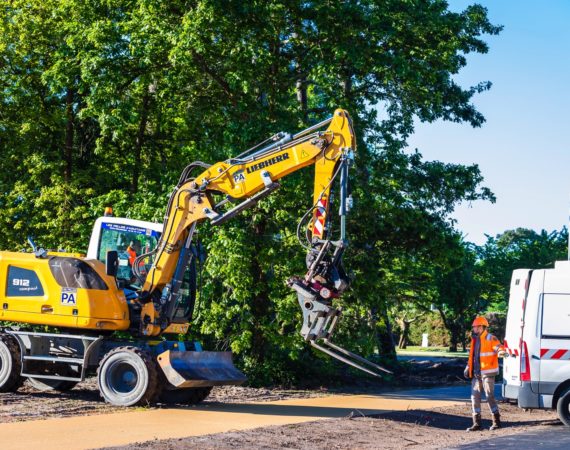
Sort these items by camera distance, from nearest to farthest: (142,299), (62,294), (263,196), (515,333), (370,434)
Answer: (370,434) < (515,333) < (263,196) < (62,294) < (142,299)

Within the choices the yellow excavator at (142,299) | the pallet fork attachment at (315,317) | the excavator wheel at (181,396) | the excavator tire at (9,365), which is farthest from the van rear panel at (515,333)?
the excavator tire at (9,365)

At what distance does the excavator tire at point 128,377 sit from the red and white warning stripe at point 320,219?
3.92 metres

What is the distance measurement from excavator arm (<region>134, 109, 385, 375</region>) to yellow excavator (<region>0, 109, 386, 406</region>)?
19 millimetres

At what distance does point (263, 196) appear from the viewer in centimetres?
1617

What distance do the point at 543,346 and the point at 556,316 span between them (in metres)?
0.55

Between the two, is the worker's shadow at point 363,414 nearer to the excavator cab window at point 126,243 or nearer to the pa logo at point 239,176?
the excavator cab window at point 126,243

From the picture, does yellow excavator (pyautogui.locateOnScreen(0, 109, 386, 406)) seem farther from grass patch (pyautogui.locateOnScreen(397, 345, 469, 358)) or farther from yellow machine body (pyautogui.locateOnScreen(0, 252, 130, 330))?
grass patch (pyautogui.locateOnScreen(397, 345, 469, 358))

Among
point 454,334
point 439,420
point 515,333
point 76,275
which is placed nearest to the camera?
point 515,333

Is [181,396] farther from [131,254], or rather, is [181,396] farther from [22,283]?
[22,283]

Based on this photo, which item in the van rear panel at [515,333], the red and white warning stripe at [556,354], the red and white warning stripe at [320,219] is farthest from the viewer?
the van rear panel at [515,333]

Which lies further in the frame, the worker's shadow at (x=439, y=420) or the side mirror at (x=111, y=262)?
the side mirror at (x=111, y=262)

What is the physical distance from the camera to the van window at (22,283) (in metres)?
17.0

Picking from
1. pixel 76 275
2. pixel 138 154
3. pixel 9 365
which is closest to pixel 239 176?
pixel 76 275

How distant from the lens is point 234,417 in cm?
1495
